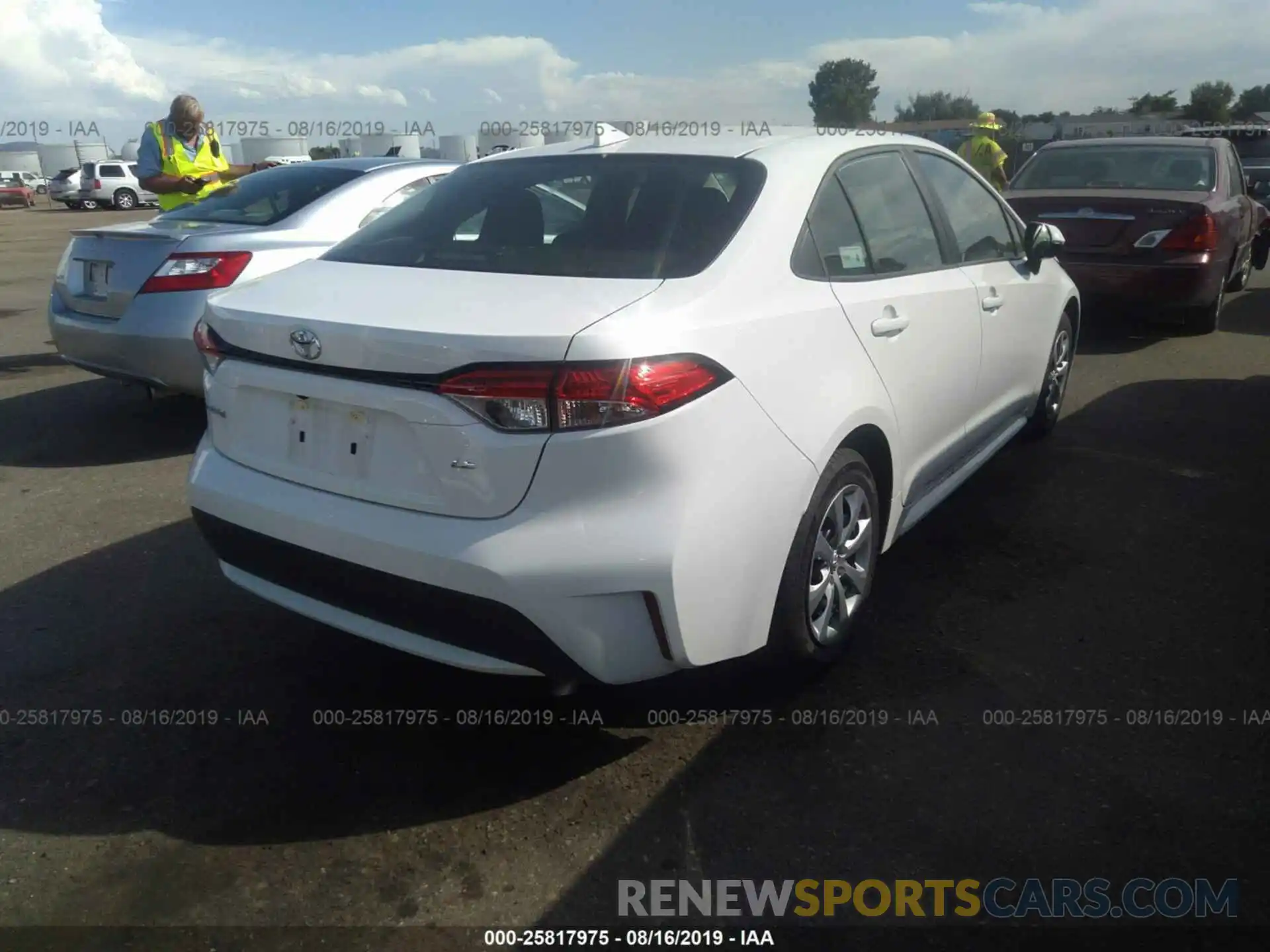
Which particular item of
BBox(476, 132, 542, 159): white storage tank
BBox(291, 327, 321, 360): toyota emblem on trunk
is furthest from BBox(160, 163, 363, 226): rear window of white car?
BBox(476, 132, 542, 159): white storage tank

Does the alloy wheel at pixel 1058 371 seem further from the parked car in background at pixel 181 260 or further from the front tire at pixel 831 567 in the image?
the parked car in background at pixel 181 260

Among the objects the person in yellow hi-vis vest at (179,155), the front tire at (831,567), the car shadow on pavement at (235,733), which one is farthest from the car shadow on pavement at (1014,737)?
the person in yellow hi-vis vest at (179,155)

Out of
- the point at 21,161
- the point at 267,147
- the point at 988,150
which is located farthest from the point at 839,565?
the point at 21,161

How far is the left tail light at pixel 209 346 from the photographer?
2.78 m

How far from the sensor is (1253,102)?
205ft

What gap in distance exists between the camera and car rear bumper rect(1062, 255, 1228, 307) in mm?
7445

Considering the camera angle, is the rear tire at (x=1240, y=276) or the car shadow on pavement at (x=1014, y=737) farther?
the rear tire at (x=1240, y=276)

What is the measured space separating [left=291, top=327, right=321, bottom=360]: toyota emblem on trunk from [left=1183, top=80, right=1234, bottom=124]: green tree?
59.6 m

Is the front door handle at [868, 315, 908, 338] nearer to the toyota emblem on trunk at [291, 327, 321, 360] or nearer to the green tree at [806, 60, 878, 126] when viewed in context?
the toyota emblem on trunk at [291, 327, 321, 360]

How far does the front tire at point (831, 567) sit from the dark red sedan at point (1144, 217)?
16.4 ft

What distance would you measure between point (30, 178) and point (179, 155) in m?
48.9

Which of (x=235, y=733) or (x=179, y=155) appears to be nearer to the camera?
(x=235, y=733)

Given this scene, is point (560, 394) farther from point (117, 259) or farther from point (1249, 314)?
point (1249, 314)

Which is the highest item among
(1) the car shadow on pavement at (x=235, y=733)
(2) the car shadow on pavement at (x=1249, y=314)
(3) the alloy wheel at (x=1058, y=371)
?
(3) the alloy wheel at (x=1058, y=371)
